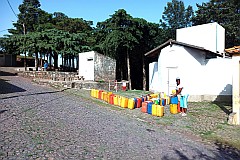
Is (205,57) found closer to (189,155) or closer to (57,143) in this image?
(189,155)

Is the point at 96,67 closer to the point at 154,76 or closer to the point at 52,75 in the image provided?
the point at 52,75

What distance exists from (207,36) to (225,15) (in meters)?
16.0

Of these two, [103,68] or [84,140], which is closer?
[84,140]

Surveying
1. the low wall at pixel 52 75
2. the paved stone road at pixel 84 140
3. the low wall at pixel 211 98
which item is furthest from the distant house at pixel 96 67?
the paved stone road at pixel 84 140

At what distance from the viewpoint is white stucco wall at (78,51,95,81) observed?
23422mm

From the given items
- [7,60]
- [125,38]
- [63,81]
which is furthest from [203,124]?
[7,60]

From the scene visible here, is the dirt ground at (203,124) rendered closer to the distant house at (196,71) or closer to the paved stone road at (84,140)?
the paved stone road at (84,140)

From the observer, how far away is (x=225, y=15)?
1228 inches

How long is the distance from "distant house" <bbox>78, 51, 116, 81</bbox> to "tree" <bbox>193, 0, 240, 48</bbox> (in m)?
16.9

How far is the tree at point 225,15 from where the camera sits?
29281mm

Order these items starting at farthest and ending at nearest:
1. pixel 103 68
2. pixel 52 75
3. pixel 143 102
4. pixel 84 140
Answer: pixel 103 68
pixel 52 75
pixel 143 102
pixel 84 140

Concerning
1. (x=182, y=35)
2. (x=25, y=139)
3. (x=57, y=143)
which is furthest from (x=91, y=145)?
(x=182, y=35)

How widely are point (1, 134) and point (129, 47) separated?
19419 millimetres

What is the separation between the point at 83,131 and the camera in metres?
7.02
